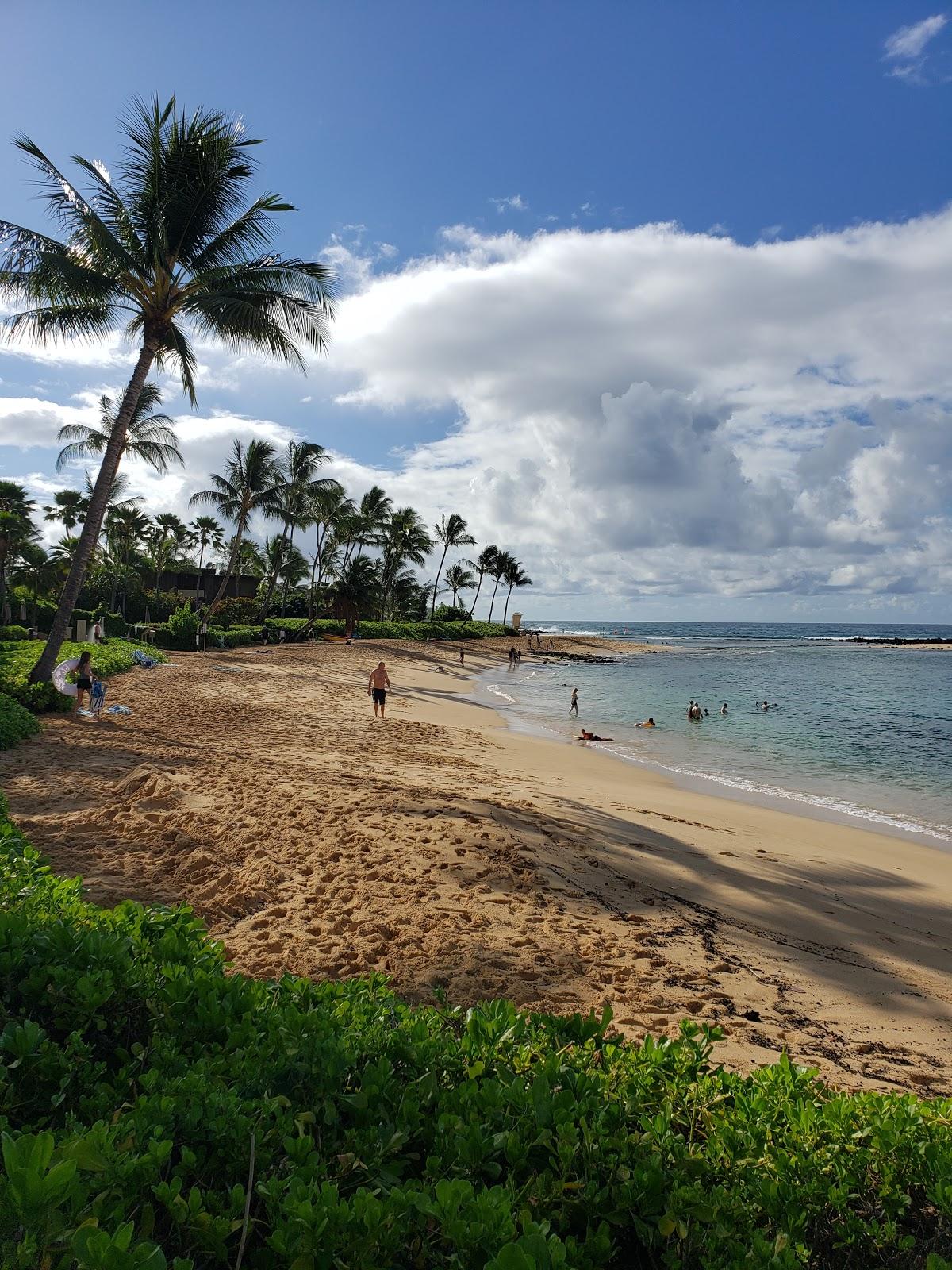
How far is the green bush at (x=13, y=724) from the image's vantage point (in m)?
9.77

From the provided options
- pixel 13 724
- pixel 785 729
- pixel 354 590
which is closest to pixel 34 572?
pixel 354 590

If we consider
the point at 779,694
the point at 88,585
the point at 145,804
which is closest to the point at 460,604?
the point at 88,585

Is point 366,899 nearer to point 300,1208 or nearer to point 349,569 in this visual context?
point 300,1208

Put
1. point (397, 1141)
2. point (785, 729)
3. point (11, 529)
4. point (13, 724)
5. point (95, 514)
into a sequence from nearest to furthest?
point (397, 1141)
point (13, 724)
point (95, 514)
point (785, 729)
point (11, 529)

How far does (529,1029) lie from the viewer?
2.52 meters

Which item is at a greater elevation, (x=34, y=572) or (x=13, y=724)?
(x=34, y=572)

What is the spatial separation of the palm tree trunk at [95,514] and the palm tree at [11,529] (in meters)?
18.7

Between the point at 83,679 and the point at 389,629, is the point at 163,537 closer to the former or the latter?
the point at 389,629

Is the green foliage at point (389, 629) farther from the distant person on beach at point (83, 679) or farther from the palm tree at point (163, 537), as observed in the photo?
the distant person on beach at point (83, 679)

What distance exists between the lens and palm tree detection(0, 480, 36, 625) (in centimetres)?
3000

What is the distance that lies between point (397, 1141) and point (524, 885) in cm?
406

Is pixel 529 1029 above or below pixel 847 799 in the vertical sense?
above

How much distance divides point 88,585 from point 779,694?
40280mm

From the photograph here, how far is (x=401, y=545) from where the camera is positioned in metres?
57.6
